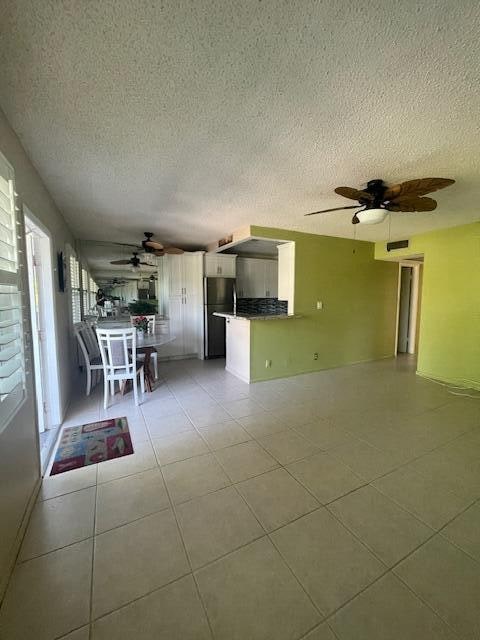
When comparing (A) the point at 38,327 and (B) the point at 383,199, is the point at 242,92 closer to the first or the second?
(B) the point at 383,199

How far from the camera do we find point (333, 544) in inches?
57.4

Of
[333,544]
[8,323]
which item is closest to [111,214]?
[8,323]

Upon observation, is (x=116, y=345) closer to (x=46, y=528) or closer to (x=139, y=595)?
(x=46, y=528)

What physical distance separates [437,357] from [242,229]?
12.5 ft

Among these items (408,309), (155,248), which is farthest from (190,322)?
(408,309)

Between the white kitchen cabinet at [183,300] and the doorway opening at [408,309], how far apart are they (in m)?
4.51

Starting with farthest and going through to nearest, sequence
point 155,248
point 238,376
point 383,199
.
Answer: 1. point 238,376
2. point 155,248
3. point 383,199

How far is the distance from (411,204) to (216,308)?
3.99m

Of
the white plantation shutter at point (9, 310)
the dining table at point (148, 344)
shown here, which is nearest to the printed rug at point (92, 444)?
the white plantation shutter at point (9, 310)

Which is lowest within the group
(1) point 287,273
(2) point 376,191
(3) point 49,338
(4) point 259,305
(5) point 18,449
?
(5) point 18,449

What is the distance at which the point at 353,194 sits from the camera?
7.16 feet

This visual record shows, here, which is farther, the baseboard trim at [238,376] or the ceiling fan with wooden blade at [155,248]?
the baseboard trim at [238,376]

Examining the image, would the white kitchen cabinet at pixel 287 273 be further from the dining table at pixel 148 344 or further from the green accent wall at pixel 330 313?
the dining table at pixel 148 344

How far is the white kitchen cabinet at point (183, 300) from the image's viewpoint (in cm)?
558
